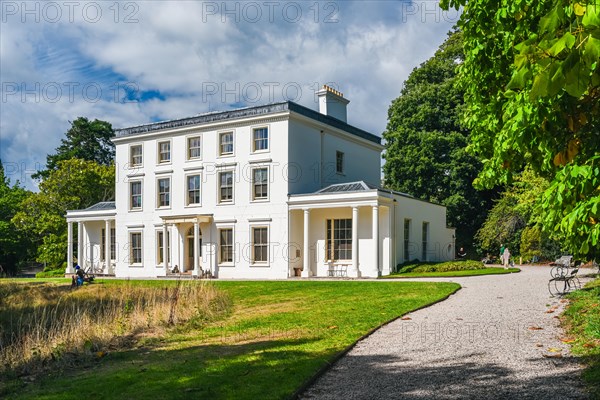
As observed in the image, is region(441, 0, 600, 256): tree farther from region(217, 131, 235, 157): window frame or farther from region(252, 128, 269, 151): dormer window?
region(217, 131, 235, 157): window frame

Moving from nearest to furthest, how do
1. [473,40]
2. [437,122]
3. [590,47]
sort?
1. [590,47]
2. [473,40]
3. [437,122]

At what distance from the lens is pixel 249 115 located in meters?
32.0

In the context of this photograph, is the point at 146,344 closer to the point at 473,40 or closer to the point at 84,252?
the point at 473,40

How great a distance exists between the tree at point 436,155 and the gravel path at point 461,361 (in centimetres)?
2855

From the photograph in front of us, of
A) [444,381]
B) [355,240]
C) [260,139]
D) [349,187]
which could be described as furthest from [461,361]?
[260,139]

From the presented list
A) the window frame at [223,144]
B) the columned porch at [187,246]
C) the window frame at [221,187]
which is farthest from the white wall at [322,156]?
the columned porch at [187,246]

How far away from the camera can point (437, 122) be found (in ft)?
140

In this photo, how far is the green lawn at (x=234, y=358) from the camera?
275 inches

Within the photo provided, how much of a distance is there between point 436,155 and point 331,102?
10236 mm

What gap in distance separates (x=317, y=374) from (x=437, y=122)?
123 feet

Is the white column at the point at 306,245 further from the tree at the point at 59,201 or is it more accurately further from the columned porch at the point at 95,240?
the tree at the point at 59,201

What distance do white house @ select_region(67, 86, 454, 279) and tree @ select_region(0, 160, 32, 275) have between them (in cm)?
1155

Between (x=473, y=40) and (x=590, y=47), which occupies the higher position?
(x=473, y=40)

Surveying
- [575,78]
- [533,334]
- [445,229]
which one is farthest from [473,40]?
[445,229]
